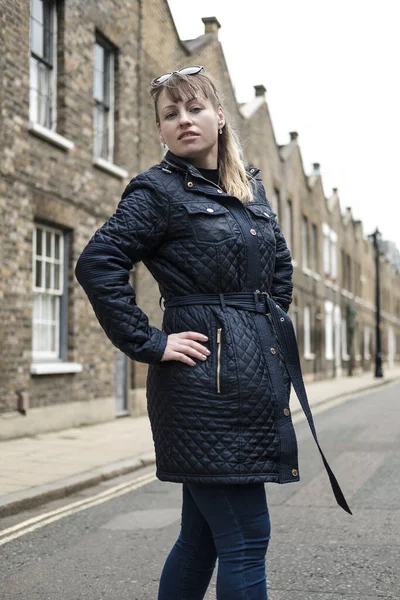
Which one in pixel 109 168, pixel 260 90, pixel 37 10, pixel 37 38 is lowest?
pixel 109 168

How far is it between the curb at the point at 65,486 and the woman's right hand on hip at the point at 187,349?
4.30 metres

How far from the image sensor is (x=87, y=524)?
6145 mm

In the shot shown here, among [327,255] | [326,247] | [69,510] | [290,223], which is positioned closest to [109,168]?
[69,510]

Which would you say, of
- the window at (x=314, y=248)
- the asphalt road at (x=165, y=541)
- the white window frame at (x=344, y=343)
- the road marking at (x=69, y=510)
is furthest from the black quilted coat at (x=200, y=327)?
the white window frame at (x=344, y=343)

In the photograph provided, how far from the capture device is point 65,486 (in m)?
7.33

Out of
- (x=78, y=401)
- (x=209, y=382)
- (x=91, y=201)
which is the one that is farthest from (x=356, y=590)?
(x=91, y=201)

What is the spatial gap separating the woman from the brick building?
28.3 feet

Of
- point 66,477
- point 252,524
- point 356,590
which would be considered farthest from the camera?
point 66,477

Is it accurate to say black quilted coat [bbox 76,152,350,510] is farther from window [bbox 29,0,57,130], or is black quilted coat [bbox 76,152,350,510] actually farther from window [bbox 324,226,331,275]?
window [bbox 324,226,331,275]

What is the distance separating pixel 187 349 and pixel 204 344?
64mm

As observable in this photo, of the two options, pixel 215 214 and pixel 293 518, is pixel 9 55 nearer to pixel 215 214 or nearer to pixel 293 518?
pixel 293 518

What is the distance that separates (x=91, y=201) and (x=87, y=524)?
26.8 ft

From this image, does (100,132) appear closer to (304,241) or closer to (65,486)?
(65,486)

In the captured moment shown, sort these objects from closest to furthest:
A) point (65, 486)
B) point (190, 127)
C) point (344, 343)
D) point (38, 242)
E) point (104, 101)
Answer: point (190, 127) < point (65, 486) < point (38, 242) < point (104, 101) < point (344, 343)
